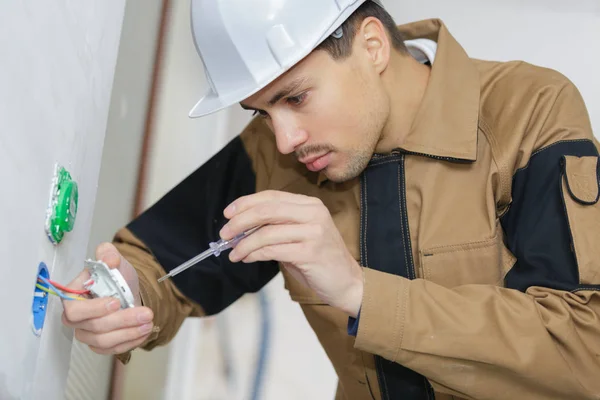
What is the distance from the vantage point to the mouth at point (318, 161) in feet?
3.81

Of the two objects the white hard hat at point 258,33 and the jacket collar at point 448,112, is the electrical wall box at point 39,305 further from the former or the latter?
the jacket collar at point 448,112

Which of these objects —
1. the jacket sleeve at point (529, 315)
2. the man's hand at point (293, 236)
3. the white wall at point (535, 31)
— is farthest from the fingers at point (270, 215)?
the white wall at point (535, 31)

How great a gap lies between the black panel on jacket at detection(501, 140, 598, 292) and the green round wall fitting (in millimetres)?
688

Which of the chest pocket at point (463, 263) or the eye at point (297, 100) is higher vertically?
the eye at point (297, 100)

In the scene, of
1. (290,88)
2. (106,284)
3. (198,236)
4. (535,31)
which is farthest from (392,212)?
(535,31)

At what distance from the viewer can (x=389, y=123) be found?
125 cm

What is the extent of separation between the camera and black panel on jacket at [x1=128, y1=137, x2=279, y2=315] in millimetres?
1313

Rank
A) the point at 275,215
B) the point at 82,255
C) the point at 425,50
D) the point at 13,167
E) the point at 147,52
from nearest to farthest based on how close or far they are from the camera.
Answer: the point at 13,167, the point at 275,215, the point at 82,255, the point at 425,50, the point at 147,52

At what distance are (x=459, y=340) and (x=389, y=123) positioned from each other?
1.40ft

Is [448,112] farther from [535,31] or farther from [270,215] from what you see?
[535,31]

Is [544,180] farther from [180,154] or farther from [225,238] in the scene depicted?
[180,154]

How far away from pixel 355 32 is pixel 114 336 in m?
0.62

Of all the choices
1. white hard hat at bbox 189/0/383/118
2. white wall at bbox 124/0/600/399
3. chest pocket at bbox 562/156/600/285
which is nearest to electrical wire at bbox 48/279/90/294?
white hard hat at bbox 189/0/383/118

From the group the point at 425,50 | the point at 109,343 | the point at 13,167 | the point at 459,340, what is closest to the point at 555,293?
the point at 459,340
